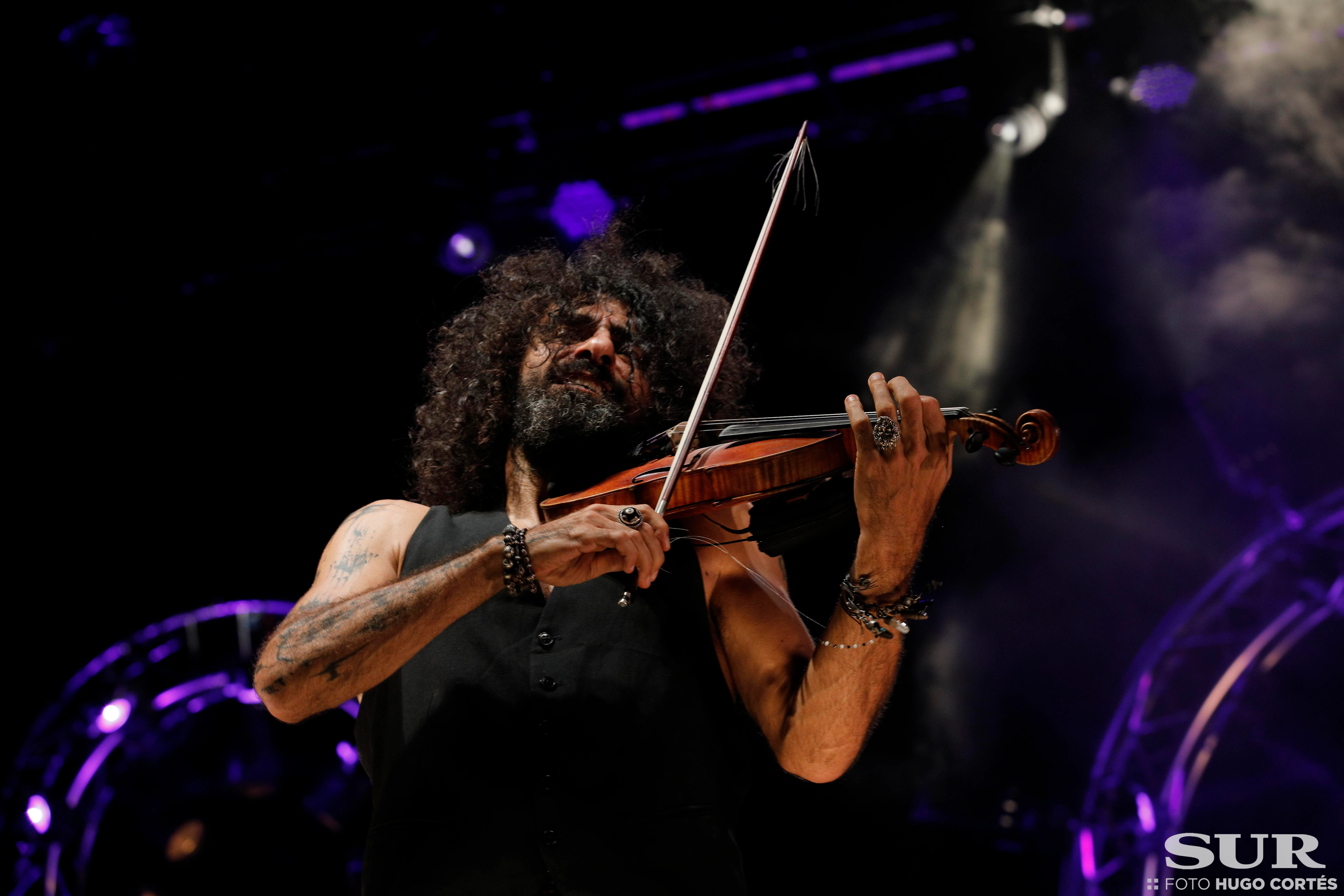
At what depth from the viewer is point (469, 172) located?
16.6 feet

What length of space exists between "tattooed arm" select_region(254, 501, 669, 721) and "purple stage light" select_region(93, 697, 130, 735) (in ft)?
10.7

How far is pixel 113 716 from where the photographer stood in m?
4.73

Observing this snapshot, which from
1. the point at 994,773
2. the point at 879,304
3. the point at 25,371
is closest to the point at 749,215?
the point at 879,304

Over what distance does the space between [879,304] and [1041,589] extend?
1.74 meters

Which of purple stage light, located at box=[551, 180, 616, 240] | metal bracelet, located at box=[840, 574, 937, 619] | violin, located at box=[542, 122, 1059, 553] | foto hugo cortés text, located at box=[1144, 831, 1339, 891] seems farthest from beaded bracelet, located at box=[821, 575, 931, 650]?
foto hugo cortés text, located at box=[1144, 831, 1339, 891]

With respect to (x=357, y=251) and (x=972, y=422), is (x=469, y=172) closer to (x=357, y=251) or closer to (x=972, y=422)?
(x=357, y=251)

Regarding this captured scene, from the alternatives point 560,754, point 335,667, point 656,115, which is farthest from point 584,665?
point 656,115

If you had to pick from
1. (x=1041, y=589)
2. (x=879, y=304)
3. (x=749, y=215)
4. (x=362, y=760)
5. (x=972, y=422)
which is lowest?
(x=362, y=760)

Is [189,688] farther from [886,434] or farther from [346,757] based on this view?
[886,434]

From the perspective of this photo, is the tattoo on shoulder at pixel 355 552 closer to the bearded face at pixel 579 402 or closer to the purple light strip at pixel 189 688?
the bearded face at pixel 579 402

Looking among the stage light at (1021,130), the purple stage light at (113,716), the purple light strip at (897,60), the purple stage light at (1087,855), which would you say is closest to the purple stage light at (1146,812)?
the purple stage light at (1087,855)

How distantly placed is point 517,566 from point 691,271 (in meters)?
3.76

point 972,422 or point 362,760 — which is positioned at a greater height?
point 972,422

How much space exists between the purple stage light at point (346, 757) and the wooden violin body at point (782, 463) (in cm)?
323
